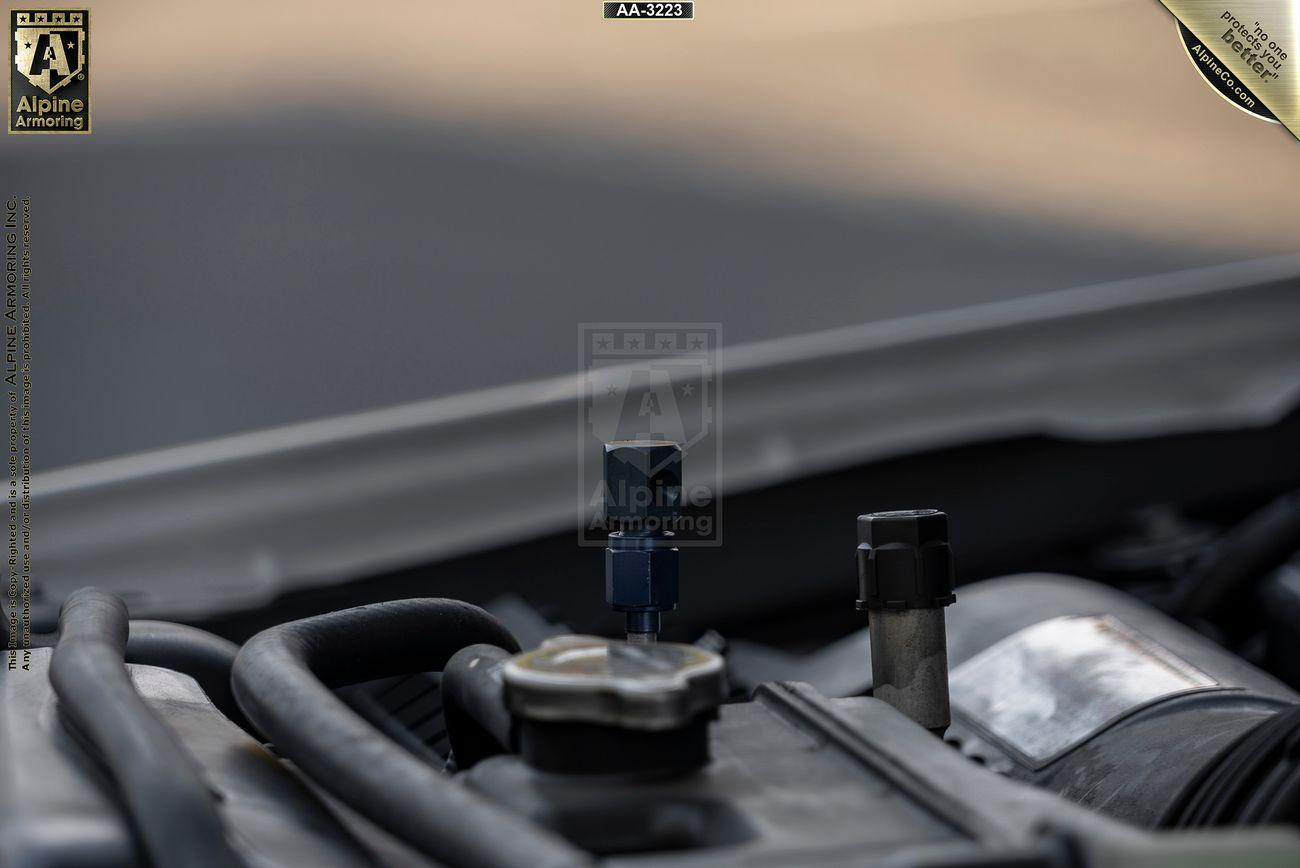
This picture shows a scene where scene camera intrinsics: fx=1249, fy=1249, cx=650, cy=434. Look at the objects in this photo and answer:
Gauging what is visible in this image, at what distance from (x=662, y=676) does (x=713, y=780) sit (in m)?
0.08

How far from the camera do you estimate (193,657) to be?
1099mm

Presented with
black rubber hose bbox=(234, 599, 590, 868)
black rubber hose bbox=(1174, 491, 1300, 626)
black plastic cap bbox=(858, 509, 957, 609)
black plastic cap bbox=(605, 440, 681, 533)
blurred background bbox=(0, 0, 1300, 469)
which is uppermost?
blurred background bbox=(0, 0, 1300, 469)

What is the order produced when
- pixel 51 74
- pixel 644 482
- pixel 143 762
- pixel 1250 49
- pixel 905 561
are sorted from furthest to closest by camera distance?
pixel 1250 49
pixel 51 74
pixel 644 482
pixel 905 561
pixel 143 762

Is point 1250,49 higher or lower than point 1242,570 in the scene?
higher

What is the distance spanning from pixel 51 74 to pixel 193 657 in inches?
36.8

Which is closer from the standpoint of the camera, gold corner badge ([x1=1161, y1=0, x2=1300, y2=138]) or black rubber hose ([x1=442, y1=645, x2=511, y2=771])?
black rubber hose ([x1=442, y1=645, x2=511, y2=771])

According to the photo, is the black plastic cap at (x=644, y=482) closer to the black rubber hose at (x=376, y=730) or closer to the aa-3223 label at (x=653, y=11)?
the black rubber hose at (x=376, y=730)

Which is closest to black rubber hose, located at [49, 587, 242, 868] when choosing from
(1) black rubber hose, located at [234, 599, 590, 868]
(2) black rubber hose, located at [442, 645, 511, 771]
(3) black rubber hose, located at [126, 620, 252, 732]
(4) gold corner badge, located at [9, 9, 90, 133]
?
(1) black rubber hose, located at [234, 599, 590, 868]

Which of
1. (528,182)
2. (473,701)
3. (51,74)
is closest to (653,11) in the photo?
(528,182)

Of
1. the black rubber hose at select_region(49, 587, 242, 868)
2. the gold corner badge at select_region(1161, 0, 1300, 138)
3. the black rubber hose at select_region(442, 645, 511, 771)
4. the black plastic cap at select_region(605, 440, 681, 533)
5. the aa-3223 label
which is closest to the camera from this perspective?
the black rubber hose at select_region(49, 587, 242, 868)

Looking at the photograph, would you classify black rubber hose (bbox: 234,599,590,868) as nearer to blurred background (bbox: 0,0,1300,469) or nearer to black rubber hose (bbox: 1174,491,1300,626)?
blurred background (bbox: 0,0,1300,469)

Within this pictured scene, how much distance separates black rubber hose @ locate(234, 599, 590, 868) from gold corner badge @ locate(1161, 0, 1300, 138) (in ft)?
4.80

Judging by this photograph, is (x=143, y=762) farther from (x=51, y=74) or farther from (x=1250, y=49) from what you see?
(x=1250, y=49)

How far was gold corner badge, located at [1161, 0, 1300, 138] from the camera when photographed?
174 centimetres
